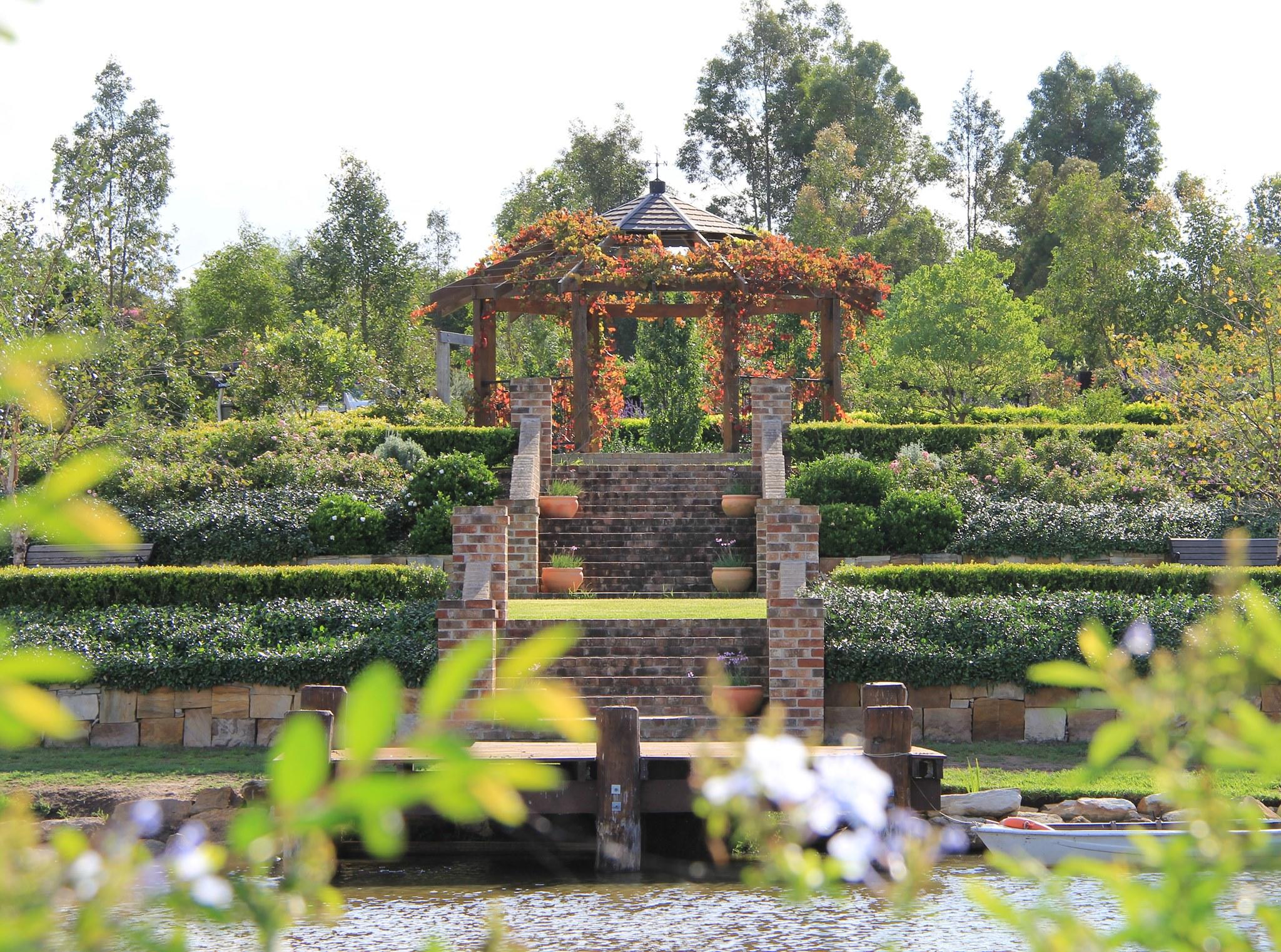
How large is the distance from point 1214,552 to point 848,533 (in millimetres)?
3936

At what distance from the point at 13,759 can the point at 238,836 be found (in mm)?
11036

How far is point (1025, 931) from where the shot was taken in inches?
60.9

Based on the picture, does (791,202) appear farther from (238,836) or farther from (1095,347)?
(238,836)

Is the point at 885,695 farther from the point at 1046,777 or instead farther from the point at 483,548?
the point at 483,548

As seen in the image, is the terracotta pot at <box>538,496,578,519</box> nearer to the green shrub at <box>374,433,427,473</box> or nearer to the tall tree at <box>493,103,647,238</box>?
the green shrub at <box>374,433,427,473</box>

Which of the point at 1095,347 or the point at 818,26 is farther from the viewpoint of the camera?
the point at 818,26

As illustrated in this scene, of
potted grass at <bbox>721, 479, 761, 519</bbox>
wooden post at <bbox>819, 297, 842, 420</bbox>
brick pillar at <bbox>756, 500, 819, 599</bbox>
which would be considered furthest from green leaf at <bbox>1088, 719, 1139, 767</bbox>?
wooden post at <bbox>819, 297, 842, 420</bbox>

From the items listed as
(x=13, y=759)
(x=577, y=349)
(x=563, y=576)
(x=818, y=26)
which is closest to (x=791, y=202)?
(x=818, y=26)

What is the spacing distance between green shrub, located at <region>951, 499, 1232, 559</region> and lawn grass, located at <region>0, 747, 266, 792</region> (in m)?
8.45

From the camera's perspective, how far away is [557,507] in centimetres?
1591

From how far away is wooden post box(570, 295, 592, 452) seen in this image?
19.6 meters

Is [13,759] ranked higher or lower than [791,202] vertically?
lower

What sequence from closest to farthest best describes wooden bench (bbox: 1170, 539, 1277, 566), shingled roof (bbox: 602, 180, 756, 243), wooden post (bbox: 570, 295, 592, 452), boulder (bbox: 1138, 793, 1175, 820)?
boulder (bbox: 1138, 793, 1175, 820), wooden bench (bbox: 1170, 539, 1277, 566), wooden post (bbox: 570, 295, 592, 452), shingled roof (bbox: 602, 180, 756, 243)

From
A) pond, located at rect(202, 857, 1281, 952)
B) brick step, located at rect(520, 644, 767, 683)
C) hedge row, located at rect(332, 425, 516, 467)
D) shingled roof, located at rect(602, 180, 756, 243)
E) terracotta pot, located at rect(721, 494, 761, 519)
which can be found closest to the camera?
pond, located at rect(202, 857, 1281, 952)
